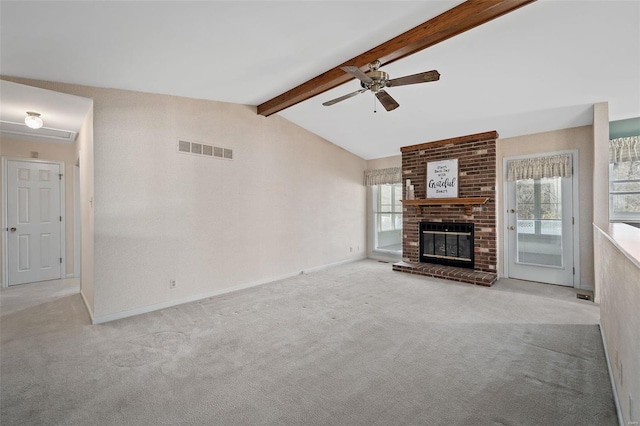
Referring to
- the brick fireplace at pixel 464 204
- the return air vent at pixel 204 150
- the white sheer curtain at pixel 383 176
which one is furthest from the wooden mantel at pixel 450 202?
the return air vent at pixel 204 150

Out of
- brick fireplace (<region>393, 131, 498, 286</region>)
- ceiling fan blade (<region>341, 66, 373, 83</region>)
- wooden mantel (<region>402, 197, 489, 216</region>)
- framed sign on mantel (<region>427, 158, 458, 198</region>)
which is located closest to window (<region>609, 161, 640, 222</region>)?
brick fireplace (<region>393, 131, 498, 286</region>)

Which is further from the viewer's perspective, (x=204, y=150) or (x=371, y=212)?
(x=371, y=212)

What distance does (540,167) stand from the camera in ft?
15.3

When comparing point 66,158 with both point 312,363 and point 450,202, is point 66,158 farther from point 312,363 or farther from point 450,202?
point 450,202

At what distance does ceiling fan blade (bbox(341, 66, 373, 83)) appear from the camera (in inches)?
98.6

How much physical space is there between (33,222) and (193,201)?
3190mm

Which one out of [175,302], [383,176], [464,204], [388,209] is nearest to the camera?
[175,302]

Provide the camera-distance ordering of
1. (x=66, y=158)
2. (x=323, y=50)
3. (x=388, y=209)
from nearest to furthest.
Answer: (x=323, y=50) → (x=66, y=158) → (x=388, y=209)

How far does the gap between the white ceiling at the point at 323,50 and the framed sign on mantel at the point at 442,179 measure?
130cm

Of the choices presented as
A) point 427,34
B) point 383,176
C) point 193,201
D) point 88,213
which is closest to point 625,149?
point 427,34

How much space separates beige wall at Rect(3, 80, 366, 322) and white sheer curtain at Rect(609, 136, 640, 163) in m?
4.62

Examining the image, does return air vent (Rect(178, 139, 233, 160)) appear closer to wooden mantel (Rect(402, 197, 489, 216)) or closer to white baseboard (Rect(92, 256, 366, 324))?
white baseboard (Rect(92, 256, 366, 324))

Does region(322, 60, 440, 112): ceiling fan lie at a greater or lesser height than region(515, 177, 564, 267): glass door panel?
greater

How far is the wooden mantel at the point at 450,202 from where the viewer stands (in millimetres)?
5038
